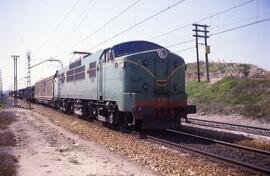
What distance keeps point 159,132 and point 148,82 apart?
2.41m

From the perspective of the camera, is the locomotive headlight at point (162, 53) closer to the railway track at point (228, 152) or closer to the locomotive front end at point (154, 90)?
the locomotive front end at point (154, 90)

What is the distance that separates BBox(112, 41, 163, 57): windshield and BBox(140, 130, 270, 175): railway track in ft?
11.8

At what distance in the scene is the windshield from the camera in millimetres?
15352

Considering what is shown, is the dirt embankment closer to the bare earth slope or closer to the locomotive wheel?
the bare earth slope

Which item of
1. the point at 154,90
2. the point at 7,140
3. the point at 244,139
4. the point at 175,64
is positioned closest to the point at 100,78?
the point at 154,90

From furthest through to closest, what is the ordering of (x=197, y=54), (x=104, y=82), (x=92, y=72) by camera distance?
(x=197, y=54) → (x=92, y=72) → (x=104, y=82)

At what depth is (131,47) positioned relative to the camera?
1565 cm

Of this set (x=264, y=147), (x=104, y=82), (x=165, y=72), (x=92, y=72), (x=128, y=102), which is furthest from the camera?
(x=92, y=72)

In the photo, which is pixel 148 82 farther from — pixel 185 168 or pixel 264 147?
pixel 185 168

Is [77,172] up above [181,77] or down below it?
below

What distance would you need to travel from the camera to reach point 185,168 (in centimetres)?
860

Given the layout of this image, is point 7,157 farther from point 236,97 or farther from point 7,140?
point 236,97

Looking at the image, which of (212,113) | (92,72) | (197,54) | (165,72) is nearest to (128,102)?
(165,72)

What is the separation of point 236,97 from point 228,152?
18182mm
